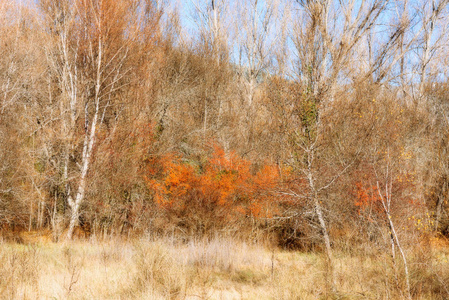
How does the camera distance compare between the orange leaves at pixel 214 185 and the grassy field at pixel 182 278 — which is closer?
the grassy field at pixel 182 278

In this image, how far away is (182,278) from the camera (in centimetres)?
466

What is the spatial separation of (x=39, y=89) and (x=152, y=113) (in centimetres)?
484

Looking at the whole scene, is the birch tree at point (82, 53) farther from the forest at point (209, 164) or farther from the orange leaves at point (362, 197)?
the orange leaves at point (362, 197)

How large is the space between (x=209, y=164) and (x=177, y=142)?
234 centimetres

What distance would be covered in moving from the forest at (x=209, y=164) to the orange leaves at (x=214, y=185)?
0.24 ft

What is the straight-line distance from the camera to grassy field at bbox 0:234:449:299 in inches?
171

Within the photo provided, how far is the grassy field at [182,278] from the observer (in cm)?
435

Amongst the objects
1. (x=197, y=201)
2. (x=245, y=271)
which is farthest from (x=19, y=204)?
(x=245, y=271)

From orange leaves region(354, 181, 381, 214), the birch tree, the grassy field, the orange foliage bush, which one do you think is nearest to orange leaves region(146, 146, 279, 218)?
the orange foliage bush

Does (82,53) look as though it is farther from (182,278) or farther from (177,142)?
(182,278)

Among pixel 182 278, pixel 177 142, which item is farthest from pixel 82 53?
pixel 182 278

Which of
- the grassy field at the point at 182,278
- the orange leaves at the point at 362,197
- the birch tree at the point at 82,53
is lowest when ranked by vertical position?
the grassy field at the point at 182,278

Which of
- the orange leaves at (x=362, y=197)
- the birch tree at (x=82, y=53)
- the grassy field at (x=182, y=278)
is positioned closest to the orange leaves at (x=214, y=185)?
the orange leaves at (x=362, y=197)

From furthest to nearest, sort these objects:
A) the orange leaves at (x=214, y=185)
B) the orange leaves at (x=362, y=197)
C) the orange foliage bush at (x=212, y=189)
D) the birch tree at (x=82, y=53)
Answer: the orange leaves at (x=214, y=185)
the orange foliage bush at (x=212, y=189)
the birch tree at (x=82, y=53)
the orange leaves at (x=362, y=197)
